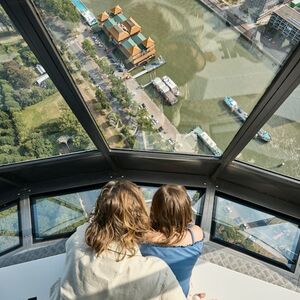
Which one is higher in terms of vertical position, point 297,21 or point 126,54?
point 297,21

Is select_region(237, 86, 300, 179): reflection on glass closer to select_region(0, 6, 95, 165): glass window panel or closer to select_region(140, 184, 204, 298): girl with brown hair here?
select_region(140, 184, 204, 298): girl with brown hair

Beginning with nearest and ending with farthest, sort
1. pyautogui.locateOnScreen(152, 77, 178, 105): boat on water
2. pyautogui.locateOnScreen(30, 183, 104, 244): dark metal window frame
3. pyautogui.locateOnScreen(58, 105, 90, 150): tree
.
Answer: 1. pyautogui.locateOnScreen(152, 77, 178, 105): boat on water
2. pyautogui.locateOnScreen(58, 105, 90, 150): tree
3. pyautogui.locateOnScreen(30, 183, 104, 244): dark metal window frame

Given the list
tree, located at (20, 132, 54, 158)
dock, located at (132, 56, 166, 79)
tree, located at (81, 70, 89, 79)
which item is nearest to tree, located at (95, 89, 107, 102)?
tree, located at (81, 70, 89, 79)

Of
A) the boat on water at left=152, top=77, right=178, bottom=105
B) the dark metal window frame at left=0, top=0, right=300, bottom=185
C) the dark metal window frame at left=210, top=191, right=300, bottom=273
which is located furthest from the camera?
the dark metal window frame at left=210, top=191, right=300, bottom=273

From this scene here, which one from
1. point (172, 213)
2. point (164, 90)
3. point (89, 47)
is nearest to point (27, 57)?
point (89, 47)

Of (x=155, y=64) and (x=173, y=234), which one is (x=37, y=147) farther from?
(x=173, y=234)

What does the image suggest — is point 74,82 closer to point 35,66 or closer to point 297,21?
point 35,66

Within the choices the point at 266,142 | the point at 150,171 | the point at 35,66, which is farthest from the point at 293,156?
the point at 35,66

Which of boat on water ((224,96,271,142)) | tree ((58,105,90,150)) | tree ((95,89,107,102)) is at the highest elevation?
boat on water ((224,96,271,142))
